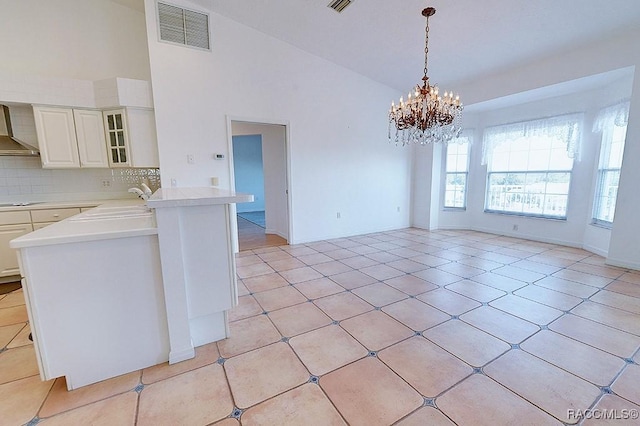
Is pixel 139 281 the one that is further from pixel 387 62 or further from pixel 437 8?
pixel 387 62

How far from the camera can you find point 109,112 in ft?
11.3

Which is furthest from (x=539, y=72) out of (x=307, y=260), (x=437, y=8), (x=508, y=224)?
(x=307, y=260)

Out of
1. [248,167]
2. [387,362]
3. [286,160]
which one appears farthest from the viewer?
[248,167]

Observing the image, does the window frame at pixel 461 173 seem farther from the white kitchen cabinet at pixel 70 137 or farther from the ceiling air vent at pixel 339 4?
the white kitchen cabinet at pixel 70 137

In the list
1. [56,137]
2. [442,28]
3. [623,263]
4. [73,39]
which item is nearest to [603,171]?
[623,263]

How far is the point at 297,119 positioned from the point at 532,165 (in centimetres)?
442

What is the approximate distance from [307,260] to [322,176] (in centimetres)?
173

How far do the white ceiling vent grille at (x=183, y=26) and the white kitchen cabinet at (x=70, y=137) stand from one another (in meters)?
1.42

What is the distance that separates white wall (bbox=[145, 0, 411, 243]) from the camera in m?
3.59

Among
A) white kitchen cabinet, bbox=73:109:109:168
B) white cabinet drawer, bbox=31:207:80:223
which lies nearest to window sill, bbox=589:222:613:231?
white kitchen cabinet, bbox=73:109:109:168

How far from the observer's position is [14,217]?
120 inches

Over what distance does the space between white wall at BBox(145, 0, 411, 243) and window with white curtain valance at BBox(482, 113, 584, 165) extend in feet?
5.25

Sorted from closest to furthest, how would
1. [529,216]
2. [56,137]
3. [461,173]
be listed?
[56,137], [529,216], [461,173]

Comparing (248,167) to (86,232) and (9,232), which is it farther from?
(86,232)
